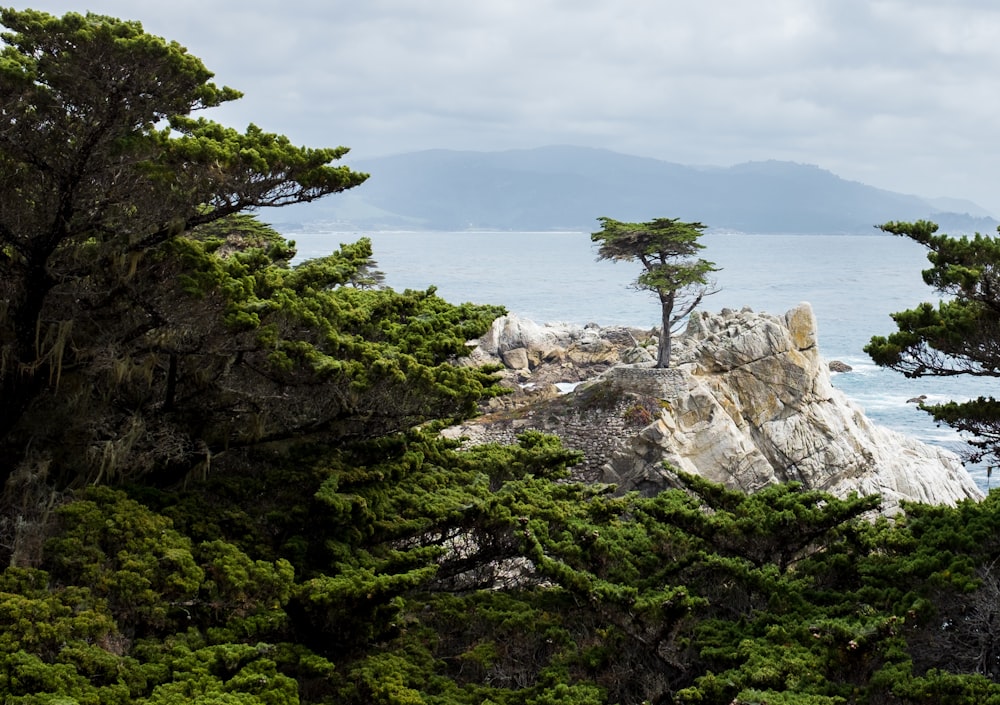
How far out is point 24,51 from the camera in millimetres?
6992

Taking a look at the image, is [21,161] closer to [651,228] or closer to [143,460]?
[143,460]

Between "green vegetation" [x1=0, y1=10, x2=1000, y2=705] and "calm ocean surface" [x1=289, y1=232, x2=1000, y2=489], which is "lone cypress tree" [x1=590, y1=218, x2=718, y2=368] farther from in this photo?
"green vegetation" [x1=0, y1=10, x2=1000, y2=705]

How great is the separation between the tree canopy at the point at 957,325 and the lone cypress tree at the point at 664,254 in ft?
52.2

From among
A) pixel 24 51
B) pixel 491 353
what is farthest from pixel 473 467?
pixel 491 353

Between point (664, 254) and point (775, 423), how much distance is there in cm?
636

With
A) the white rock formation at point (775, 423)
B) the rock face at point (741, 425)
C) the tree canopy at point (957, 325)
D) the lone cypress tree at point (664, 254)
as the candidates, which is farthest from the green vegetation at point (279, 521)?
the lone cypress tree at point (664, 254)

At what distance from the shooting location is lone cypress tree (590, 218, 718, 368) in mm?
25328

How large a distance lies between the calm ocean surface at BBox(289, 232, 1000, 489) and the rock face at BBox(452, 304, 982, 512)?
4.41 meters

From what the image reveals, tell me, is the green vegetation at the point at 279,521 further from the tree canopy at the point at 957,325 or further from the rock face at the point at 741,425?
the rock face at the point at 741,425

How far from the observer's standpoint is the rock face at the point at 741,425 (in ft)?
68.9

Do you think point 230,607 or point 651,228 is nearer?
point 230,607

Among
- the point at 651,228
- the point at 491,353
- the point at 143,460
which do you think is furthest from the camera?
the point at 491,353

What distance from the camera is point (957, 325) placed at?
8438mm

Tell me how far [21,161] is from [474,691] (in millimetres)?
6059
